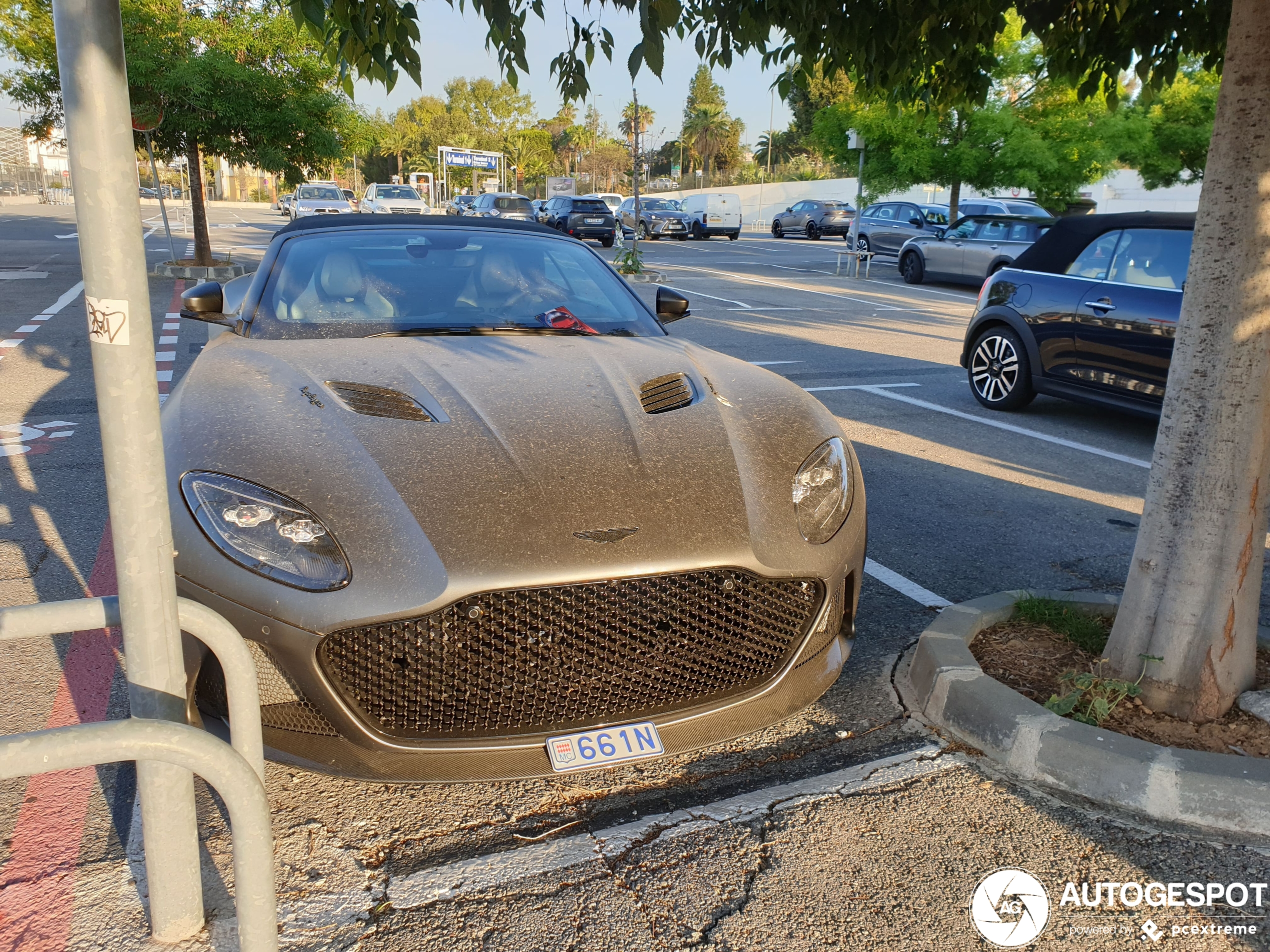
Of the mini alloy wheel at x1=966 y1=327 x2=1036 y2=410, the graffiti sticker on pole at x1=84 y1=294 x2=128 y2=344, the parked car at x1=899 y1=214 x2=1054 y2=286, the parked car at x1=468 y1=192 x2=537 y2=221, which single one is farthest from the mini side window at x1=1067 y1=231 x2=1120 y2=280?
the parked car at x1=468 y1=192 x2=537 y2=221

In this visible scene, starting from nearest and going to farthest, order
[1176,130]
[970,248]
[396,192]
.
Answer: [970,248] < [1176,130] < [396,192]

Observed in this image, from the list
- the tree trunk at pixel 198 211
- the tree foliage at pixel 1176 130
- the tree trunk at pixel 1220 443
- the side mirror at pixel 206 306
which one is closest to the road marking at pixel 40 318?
the tree trunk at pixel 198 211

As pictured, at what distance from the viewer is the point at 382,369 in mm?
3277

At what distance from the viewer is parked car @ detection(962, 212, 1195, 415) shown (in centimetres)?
693

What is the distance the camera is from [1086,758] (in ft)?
9.23

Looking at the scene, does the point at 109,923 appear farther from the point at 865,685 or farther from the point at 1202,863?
the point at 1202,863

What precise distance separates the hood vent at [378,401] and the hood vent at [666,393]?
0.69 metres

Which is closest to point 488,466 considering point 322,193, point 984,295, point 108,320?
point 108,320

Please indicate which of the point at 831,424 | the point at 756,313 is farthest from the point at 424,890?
the point at 756,313

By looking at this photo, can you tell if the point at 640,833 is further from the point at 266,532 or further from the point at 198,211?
the point at 198,211

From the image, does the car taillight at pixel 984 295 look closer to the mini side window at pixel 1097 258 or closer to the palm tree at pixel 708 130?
the mini side window at pixel 1097 258

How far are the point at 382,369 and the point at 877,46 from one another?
6.98ft

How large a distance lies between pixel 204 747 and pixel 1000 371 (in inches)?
302

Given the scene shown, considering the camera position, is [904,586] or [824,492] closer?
[824,492]
